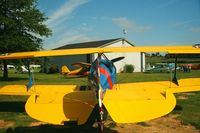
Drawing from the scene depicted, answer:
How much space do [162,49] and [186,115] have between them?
3.06 m

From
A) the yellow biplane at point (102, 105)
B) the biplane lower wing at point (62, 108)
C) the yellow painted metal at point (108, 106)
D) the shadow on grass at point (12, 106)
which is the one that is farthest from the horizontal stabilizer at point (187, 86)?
the shadow on grass at point (12, 106)

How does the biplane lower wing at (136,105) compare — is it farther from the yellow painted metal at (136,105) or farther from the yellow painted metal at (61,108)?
the yellow painted metal at (61,108)

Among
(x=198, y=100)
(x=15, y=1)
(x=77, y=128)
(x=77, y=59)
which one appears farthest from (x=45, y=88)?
(x=77, y=59)

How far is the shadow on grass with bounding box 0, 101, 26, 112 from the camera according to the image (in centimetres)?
1142

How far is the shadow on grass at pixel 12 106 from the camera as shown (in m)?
11.4

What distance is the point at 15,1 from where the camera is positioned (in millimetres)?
29031

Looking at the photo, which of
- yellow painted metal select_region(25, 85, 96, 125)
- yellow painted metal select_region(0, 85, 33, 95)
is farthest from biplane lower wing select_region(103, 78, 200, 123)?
yellow painted metal select_region(0, 85, 33, 95)

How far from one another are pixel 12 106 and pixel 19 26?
59.2 ft

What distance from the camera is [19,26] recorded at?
2875 cm

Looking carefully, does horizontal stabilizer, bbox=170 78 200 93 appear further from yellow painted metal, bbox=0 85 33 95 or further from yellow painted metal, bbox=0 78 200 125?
yellow painted metal, bbox=0 85 33 95

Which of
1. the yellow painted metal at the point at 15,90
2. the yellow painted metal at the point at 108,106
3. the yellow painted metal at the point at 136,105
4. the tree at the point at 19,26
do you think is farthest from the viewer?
the tree at the point at 19,26

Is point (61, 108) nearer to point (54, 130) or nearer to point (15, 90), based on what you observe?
point (54, 130)

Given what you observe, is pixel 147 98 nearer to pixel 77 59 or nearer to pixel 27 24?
pixel 27 24

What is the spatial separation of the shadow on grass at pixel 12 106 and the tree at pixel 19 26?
14694 mm
